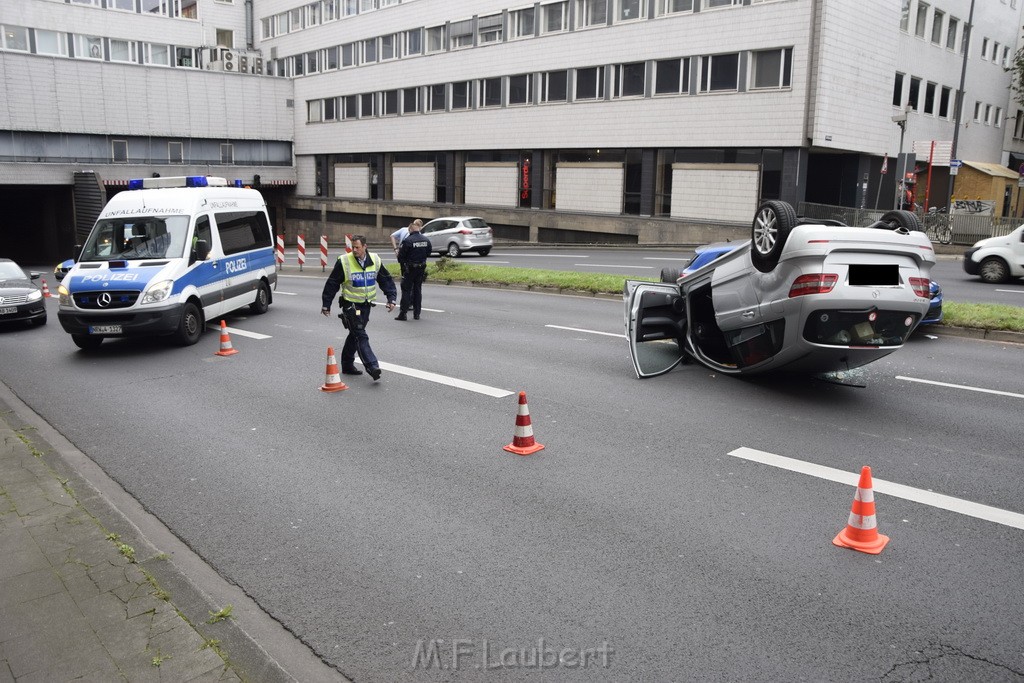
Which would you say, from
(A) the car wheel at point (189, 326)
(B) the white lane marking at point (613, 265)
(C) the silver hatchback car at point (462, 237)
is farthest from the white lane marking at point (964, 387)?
(C) the silver hatchback car at point (462, 237)

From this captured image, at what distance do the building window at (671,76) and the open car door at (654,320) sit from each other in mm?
26114

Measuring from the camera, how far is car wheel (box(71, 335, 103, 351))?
1248 cm

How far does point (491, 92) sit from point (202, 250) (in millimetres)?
32880

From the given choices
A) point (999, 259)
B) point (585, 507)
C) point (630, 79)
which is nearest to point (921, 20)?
point (630, 79)

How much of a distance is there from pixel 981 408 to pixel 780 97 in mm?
25345

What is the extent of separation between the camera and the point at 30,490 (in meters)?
6.27

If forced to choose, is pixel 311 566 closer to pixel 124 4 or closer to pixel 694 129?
pixel 694 129

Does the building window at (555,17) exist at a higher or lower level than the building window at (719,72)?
higher

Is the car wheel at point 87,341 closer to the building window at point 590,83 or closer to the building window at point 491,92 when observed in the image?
the building window at point 590,83

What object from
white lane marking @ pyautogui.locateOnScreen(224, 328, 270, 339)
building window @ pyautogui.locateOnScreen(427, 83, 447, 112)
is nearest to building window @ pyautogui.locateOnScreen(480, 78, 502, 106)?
building window @ pyautogui.locateOnScreen(427, 83, 447, 112)

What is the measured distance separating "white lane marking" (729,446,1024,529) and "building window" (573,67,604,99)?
109 feet

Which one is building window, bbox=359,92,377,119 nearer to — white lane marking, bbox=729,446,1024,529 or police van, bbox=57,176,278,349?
police van, bbox=57,176,278,349

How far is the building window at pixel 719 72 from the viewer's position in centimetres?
3266

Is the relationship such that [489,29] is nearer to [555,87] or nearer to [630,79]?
[555,87]
